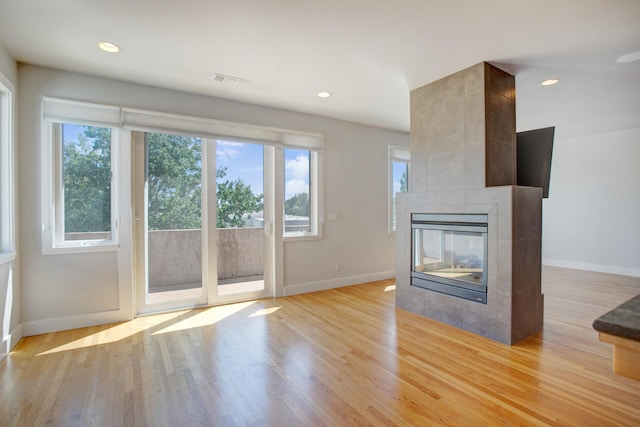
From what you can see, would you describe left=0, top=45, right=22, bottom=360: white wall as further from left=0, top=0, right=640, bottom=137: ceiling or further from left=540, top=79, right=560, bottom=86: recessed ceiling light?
left=540, top=79, right=560, bottom=86: recessed ceiling light

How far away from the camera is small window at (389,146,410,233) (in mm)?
5469

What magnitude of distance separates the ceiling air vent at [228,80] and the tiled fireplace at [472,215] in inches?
77.3

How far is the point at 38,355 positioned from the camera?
2.56 m

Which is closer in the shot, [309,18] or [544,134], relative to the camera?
[309,18]

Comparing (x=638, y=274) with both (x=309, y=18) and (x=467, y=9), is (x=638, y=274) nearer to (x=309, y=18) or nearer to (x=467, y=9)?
(x=467, y=9)

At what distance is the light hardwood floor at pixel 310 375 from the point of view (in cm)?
180

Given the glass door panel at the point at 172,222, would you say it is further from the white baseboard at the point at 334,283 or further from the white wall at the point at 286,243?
the white baseboard at the point at 334,283

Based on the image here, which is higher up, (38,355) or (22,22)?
(22,22)

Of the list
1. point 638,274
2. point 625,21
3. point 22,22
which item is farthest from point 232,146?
point 638,274

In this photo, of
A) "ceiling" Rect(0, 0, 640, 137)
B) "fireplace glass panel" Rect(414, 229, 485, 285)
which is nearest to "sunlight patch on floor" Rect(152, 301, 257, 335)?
"fireplace glass panel" Rect(414, 229, 485, 285)

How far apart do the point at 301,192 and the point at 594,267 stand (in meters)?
5.73

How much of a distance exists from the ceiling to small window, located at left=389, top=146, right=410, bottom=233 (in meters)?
1.76

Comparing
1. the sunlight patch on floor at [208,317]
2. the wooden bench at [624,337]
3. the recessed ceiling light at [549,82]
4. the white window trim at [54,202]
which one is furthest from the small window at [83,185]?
the recessed ceiling light at [549,82]

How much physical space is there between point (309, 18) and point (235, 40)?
69 centimetres
